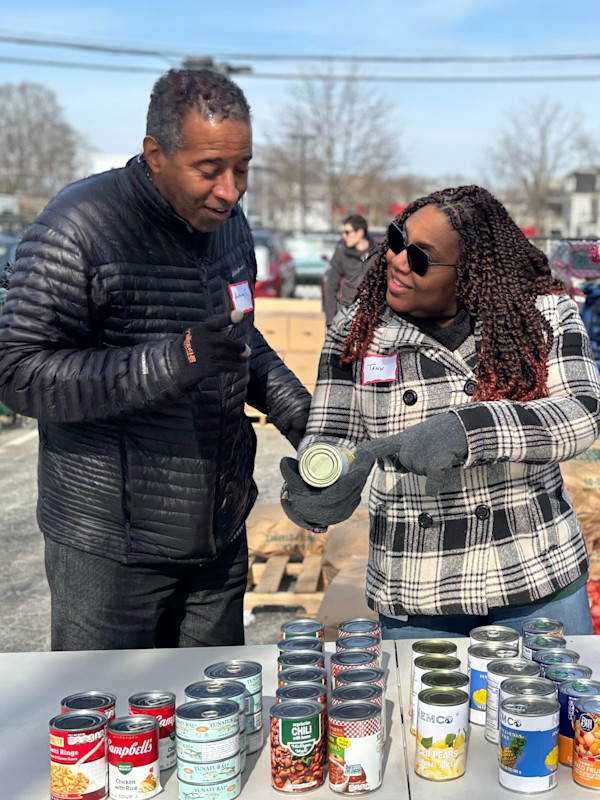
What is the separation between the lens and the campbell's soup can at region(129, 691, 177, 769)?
1.65 meters

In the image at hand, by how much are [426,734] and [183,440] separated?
99 cm

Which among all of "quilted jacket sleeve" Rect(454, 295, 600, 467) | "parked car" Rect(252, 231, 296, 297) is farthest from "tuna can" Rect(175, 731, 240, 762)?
"parked car" Rect(252, 231, 296, 297)

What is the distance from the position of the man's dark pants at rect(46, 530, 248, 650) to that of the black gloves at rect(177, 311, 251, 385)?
57cm

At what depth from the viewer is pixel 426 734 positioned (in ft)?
5.29

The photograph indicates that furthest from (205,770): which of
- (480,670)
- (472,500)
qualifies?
(472,500)

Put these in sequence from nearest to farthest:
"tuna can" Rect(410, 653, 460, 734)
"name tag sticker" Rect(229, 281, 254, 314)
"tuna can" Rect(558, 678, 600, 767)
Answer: "tuna can" Rect(558, 678, 600, 767) → "tuna can" Rect(410, 653, 460, 734) → "name tag sticker" Rect(229, 281, 254, 314)

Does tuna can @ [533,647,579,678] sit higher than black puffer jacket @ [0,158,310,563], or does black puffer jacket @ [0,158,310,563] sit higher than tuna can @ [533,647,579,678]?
black puffer jacket @ [0,158,310,563]

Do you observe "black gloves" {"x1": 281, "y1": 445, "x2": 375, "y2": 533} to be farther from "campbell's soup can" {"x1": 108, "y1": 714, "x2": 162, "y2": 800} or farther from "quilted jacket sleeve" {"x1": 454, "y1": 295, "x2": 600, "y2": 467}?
"campbell's soup can" {"x1": 108, "y1": 714, "x2": 162, "y2": 800}

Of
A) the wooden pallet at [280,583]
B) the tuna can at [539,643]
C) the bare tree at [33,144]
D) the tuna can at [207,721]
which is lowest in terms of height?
the wooden pallet at [280,583]

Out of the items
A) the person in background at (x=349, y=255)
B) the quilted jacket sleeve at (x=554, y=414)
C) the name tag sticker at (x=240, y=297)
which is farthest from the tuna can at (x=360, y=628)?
the person in background at (x=349, y=255)

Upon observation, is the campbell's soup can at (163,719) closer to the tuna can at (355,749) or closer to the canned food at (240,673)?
the canned food at (240,673)

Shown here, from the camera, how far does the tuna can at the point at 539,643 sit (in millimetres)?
1905

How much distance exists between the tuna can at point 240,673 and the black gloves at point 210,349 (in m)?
0.64

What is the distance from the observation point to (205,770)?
1521 mm
